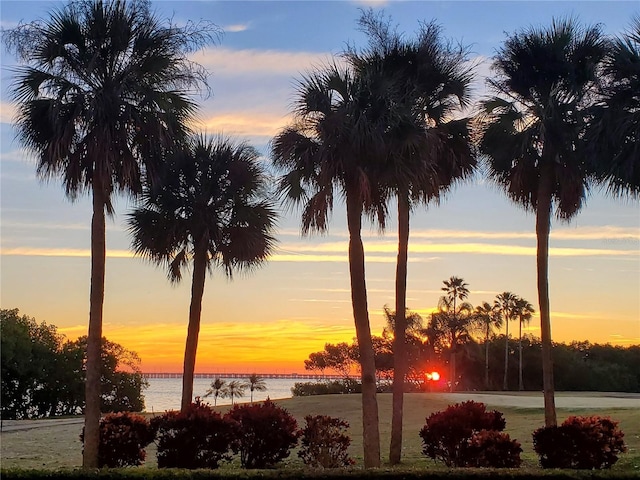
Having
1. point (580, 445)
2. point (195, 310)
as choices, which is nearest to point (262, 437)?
point (195, 310)

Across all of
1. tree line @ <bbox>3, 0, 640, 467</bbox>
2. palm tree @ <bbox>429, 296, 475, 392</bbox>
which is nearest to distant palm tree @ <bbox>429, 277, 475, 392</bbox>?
palm tree @ <bbox>429, 296, 475, 392</bbox>

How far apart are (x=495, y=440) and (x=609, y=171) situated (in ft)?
23.4

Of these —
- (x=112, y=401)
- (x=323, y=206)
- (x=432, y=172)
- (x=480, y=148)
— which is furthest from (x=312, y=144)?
(x=112, y=401)

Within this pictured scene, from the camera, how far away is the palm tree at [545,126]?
66.9ft

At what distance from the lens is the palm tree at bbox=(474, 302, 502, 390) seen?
7731 centimetres

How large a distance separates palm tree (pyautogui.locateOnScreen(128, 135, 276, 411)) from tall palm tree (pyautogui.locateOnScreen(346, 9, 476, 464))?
4.60 m

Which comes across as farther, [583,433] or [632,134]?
[632,134]

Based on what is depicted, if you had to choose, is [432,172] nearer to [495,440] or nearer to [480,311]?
[495,440]

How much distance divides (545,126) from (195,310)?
35.9 feet

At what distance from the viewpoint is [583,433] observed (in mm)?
17078

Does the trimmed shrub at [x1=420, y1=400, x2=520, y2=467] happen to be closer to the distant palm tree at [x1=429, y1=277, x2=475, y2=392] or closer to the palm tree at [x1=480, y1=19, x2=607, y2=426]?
the palm tree at [x1=480, y1=19, x2=607, y2=426]

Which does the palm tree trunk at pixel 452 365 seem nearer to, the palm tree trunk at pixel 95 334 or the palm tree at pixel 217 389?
the palm tree at pixel 217 389

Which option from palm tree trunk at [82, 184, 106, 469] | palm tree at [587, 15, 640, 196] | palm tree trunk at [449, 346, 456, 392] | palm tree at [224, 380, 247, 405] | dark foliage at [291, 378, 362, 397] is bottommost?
palm tree at [224, 380, 247, 405]

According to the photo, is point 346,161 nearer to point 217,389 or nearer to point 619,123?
point 619,123
